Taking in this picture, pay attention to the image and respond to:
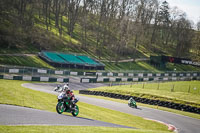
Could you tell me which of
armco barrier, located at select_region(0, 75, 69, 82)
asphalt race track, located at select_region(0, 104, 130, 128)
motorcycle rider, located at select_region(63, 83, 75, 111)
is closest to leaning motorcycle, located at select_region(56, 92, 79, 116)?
motorcycle rider, located at select_region(63, 83, 75, 111)

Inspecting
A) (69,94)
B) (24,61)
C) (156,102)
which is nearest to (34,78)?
(24,61)

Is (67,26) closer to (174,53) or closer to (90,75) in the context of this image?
(90,75)

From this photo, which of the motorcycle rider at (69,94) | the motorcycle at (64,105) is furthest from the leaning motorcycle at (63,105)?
the motorcycle rider at (69,94)

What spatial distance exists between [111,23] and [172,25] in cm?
3887

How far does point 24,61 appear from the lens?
4844 centimetres

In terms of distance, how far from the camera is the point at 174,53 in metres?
104

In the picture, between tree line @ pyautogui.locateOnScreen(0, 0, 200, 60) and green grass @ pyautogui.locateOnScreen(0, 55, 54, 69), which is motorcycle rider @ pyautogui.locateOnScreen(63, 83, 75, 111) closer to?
green grass @ pyautogui.locateOnScreen(0, 55, 54, 69)

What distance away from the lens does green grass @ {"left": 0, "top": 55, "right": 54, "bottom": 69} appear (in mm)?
45219

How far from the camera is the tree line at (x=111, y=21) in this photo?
69.7m

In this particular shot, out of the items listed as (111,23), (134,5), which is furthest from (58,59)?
(134,5)

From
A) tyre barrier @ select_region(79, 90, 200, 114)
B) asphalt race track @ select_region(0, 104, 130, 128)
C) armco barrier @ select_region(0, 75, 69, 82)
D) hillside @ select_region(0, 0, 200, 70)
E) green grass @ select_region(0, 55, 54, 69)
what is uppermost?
hillside @ select_region(0, 0, 200, 70)

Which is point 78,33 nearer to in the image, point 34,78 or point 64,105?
point 34,78

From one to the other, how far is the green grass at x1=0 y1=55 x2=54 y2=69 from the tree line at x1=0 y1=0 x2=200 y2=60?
40.9 ft

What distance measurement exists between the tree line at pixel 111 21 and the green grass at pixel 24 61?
491 inches
